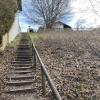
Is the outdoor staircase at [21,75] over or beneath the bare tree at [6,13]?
beneath

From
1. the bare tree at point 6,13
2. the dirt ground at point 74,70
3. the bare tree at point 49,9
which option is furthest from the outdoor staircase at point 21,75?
the bare tree at point 49,9

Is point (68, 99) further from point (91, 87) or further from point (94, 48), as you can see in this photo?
point (94, 48)

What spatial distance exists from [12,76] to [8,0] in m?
6.25

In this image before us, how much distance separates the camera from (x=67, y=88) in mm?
9875

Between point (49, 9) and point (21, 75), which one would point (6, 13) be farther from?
point (49, 9)

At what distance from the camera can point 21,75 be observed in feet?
40.5

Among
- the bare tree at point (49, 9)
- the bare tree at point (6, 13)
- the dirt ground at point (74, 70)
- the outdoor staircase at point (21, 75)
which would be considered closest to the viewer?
the dirt ground at point (74, 70)

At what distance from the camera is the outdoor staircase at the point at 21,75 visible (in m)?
10.2

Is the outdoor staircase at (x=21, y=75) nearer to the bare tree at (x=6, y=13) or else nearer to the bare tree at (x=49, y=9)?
the bare tree at (x=6, y=13)

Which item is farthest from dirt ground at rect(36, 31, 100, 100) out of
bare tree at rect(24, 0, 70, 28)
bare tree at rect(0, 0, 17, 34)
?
bare tree at rect(24, 0, 70, 28)

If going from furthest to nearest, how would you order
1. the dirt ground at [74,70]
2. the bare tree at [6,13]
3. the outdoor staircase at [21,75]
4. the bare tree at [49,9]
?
the bare tree at [49,9], the bare tree at [6,13], the outdoor staircase at [21,75], the dirt ground at [74,70]

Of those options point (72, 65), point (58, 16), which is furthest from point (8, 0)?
point (58, 16)

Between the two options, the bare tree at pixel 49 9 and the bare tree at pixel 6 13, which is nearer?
the bare tree at pixel 6 13

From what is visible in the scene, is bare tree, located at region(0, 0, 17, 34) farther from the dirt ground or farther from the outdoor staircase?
the dirt ground
